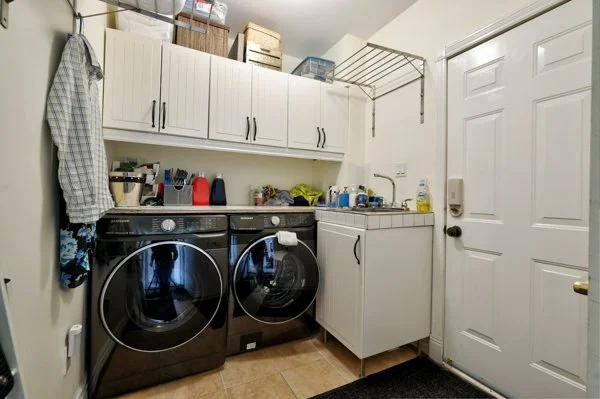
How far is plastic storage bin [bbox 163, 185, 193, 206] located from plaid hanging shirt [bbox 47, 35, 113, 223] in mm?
887

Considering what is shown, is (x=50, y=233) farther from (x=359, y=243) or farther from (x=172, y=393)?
(x=359, y=243)

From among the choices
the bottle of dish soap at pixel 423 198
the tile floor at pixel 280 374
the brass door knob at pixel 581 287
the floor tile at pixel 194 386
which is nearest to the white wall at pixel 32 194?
the floor tile at pixel 194 386

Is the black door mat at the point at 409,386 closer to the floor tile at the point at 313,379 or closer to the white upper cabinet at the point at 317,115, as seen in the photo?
the floor tile at the point at 313,379

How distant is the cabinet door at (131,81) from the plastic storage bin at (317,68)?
3.83 ft

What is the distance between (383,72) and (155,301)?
7.71 ft

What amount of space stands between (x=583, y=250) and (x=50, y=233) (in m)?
2.15

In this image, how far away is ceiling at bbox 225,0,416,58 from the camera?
201cm

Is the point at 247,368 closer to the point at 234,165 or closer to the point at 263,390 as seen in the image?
the point at 263,390

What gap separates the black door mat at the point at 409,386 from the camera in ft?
4.59

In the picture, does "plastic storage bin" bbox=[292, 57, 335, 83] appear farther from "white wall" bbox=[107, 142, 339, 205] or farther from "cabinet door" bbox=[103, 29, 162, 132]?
"cabinet door" bbox=[103, 29, 162, 132]

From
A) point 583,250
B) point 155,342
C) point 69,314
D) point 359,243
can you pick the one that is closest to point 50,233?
point 69,314

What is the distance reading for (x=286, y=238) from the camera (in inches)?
67.8

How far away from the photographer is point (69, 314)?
1136mm

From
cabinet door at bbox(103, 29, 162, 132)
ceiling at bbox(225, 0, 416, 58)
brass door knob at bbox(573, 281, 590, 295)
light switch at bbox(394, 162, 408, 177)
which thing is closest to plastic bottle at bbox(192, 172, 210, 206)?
cabinet door at bbox(103, 29, 162, 132)
